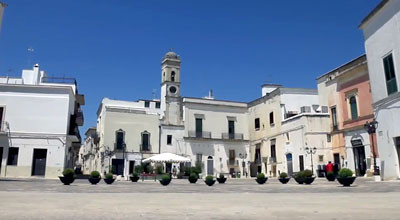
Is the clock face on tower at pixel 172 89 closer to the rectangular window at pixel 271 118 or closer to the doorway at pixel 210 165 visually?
the doorway at pixel 210 165

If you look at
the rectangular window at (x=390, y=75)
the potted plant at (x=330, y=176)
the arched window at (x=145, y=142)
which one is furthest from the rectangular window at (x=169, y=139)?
the rectangular window at (x=390, y=75)

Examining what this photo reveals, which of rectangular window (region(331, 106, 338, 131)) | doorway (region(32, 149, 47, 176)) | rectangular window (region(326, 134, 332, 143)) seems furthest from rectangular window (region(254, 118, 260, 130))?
doorway (region(32, 149, 47, 176))

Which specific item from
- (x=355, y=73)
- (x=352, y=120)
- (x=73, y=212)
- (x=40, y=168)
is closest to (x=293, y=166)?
(x=352, y=120)

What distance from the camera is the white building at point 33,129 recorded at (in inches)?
1049

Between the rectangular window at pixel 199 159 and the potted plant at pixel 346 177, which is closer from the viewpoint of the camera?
the potted plant at pixel 346 177

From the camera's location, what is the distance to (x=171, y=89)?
42.3m

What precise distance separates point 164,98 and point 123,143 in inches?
296

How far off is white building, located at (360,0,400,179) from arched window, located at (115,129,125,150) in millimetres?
26838

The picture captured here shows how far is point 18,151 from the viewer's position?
26.7 metres

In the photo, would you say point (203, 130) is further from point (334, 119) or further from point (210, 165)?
point (334, 119)

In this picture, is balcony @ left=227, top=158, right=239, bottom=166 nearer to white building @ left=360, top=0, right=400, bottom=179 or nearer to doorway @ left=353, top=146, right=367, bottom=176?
doorway @ left=353, top=146, right=367, bottom=176

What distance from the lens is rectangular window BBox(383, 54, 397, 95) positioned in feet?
55.1

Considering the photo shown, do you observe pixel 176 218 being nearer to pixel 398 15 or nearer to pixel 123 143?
pixel 398 15

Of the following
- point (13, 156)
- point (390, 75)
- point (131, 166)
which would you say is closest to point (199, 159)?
point (131, 166)
